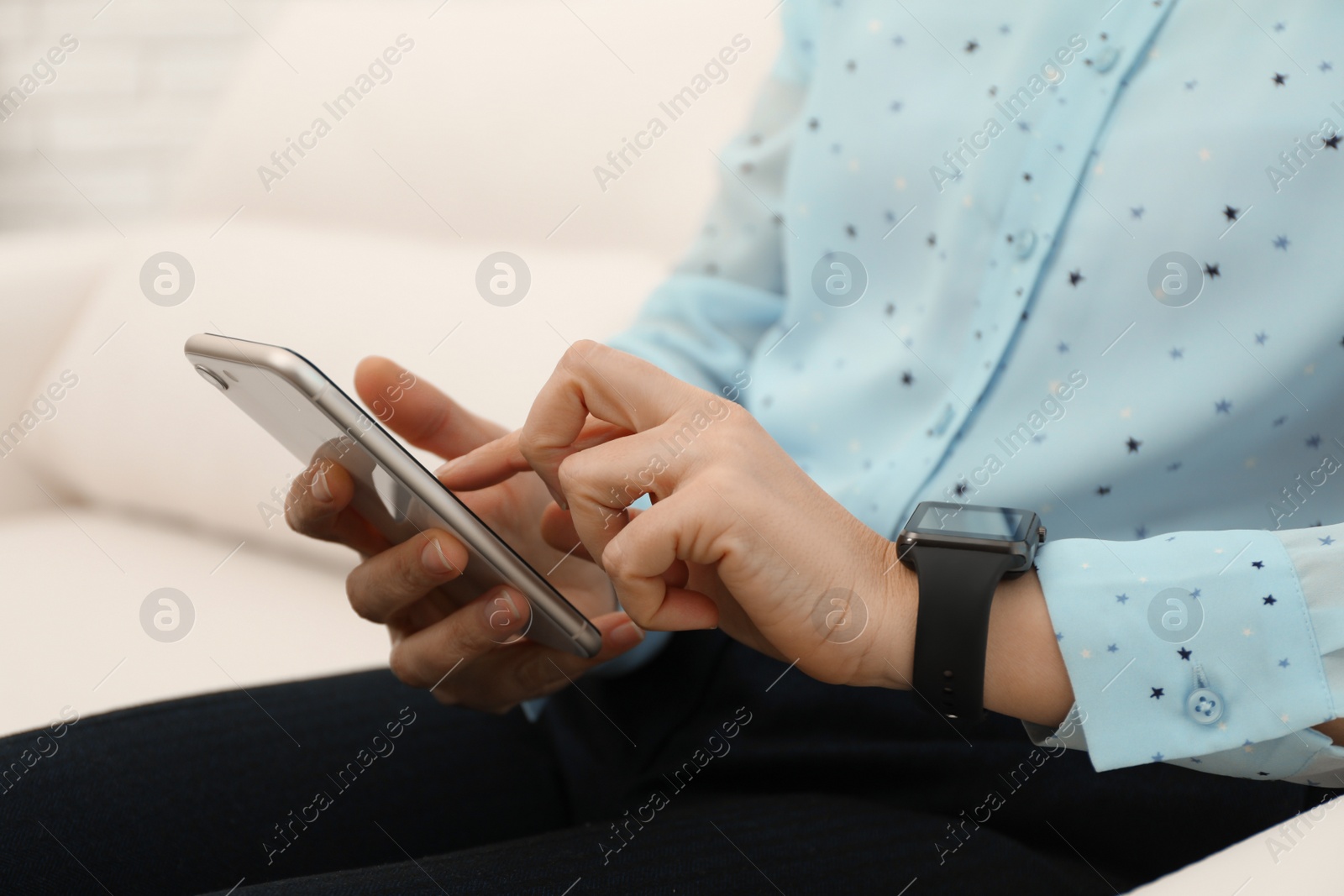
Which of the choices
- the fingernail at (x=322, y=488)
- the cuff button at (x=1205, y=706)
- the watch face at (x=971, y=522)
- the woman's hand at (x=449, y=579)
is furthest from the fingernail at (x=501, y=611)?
the cuff button at (x=1205, y=706)

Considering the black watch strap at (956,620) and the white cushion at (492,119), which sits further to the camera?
the white cushion at (492,119)

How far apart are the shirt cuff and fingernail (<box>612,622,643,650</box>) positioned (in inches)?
9.1

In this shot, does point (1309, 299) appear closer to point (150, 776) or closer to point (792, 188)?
point (792, 188)

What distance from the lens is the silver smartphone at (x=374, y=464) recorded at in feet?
1.31

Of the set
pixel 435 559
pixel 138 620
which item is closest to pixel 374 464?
pixel 435 559

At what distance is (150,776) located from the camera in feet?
1.72

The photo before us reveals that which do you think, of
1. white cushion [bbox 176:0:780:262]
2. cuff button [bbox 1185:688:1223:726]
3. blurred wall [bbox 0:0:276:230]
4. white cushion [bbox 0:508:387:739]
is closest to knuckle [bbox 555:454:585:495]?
cuff button [bbox 1185:688:1223:726]

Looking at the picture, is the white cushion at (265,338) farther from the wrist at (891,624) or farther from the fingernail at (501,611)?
the wrist at (891,624)

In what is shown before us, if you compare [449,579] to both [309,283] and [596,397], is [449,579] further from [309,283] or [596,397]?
[309,283]

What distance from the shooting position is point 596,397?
0.43 meters

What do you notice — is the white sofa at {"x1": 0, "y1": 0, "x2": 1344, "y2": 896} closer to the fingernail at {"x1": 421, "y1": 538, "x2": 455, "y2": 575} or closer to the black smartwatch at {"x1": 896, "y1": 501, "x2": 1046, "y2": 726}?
the fingernail at {"x1": 421, "y1": 538, "x2": 455, "y2": 575}

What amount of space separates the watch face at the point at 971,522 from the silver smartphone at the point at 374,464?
0.17 m

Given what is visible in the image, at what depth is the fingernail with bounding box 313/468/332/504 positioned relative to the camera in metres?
0.49

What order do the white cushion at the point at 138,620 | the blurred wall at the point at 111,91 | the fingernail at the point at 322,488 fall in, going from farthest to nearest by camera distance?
the blurred wall at the point at 111,91 < the white cushion at the point at 138,620 < the fingernail at the point at 322,488
